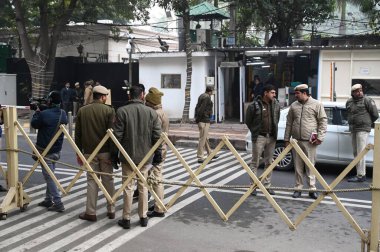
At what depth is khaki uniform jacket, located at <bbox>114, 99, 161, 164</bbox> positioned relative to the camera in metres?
5.98

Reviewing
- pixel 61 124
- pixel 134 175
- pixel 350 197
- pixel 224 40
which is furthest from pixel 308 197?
pixel 224 40

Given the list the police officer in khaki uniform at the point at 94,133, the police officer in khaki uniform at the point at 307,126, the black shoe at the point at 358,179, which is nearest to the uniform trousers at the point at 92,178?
the police officer in khaki uniform at the point at 94,133

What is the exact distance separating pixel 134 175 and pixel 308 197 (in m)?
3.11

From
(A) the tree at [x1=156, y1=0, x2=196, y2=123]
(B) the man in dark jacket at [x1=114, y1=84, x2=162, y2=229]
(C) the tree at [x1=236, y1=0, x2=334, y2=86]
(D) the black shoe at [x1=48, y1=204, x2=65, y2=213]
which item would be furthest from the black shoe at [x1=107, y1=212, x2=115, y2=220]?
(C) the tree at [x1=236, y1=0, x2=334, y2=86]

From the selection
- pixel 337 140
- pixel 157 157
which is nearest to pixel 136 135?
pixel 157 157

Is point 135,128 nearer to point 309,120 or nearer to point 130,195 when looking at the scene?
point 130,195

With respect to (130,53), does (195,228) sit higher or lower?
lower

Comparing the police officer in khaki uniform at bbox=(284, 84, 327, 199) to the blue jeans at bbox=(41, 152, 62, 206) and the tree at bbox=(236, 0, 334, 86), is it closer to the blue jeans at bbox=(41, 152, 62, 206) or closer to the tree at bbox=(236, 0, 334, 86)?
the blue jeans at bbox=(41, 152, 62, 206)

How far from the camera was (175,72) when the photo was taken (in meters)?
19.2

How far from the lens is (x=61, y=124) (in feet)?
21.9

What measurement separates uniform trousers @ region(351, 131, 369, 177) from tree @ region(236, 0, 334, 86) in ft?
31.1

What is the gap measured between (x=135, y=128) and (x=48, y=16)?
53.8ft

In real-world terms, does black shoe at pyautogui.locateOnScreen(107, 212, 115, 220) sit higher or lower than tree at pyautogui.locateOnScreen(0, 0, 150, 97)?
lower

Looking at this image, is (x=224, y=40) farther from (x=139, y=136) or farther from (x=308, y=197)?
(x=139, y=136)
